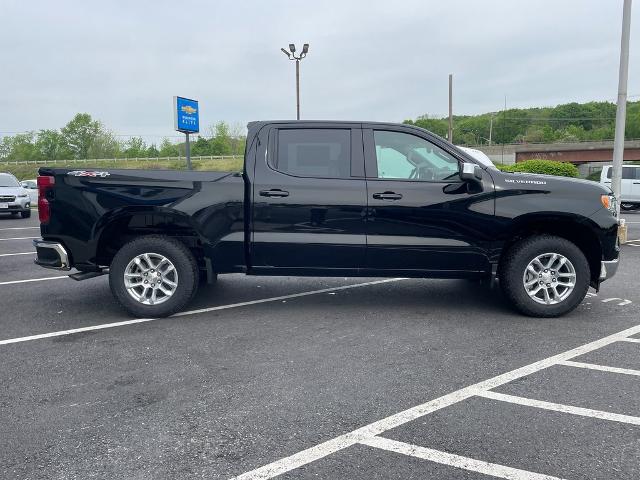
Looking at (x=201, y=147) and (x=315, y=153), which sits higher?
(x=201, y=147)

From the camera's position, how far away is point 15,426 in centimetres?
308

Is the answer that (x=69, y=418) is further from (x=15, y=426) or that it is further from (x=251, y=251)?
(x=251, y=251)

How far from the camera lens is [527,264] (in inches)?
208

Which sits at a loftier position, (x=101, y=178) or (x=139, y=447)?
(x=101, y=178)

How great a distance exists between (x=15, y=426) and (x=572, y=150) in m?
65.1

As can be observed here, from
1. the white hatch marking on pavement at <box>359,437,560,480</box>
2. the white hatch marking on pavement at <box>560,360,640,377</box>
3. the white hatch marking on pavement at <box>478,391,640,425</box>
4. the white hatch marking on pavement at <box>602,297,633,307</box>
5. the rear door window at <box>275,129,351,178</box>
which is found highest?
the rear door window at <box>275,129,351,178</box>

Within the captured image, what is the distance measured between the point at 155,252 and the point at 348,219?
6.43 feet

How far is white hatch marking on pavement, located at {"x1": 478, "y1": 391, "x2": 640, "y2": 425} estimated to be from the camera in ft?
10.3

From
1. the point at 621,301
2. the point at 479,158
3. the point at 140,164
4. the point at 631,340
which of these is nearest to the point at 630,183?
the point at 621,301

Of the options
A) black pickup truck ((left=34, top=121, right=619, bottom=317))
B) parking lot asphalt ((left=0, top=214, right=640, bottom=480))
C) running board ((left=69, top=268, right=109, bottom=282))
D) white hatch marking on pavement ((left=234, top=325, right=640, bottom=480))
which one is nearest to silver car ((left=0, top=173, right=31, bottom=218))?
parking lot asphalt ((left=0, top=214, right=640, bottom=480))

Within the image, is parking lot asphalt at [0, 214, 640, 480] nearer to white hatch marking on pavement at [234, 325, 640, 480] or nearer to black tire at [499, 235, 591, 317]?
white hatch marking on pavement at [234, 325, 640, 480]

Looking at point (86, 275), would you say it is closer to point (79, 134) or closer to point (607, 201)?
point (607, 201)

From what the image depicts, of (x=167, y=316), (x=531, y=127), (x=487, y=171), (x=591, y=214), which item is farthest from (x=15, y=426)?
(x=531, y=127)

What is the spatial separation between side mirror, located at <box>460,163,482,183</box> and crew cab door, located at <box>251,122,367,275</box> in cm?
96
